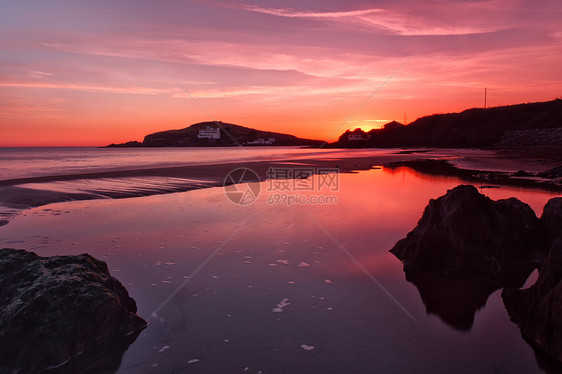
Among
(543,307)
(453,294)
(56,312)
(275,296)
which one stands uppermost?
(56,312)

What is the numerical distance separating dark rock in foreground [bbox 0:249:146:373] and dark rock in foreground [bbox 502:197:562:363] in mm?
5407

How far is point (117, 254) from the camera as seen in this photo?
8328 mm

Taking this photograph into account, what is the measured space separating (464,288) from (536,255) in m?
2.94

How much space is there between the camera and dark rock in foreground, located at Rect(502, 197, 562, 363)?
14.6 ft

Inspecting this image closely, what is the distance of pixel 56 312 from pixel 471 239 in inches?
304

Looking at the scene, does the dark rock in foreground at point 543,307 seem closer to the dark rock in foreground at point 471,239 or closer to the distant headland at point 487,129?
the dark rock in foreground at point 471,239

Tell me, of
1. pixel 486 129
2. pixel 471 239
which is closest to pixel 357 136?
pixel 486 129

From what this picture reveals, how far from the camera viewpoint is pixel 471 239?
7.75 meters

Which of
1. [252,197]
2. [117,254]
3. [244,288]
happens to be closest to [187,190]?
[252,197]

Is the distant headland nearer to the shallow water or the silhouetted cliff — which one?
the silhouetted cliff

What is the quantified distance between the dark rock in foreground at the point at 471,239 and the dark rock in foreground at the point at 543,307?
1609 millimetres

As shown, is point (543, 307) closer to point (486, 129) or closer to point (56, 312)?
point (56, 312)

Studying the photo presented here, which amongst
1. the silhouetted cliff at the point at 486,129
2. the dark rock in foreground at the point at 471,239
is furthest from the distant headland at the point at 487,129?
the dark rock in foreground at the point at 471,239

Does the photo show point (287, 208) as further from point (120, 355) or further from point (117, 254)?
point (120, 355)
